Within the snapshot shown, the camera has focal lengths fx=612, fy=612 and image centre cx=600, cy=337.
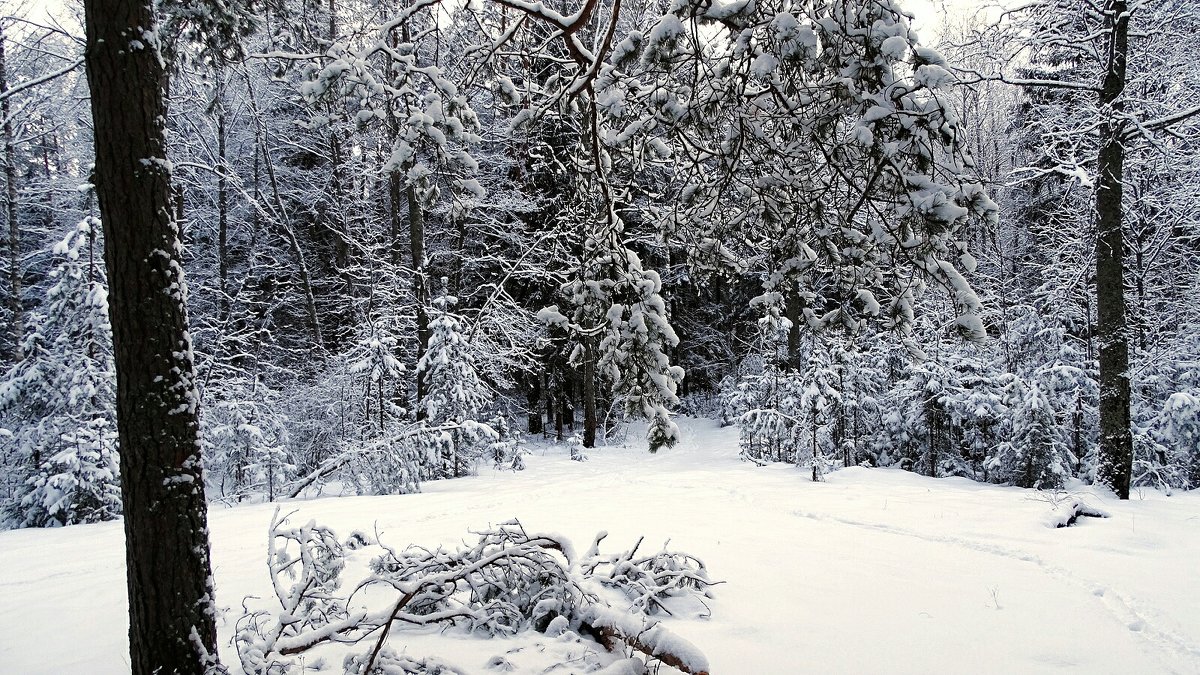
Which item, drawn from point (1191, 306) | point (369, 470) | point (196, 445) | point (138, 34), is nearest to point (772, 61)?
point (138, 34)

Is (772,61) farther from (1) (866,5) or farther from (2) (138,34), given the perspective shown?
(2) (138,34)

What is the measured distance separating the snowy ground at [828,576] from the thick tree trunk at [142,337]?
2.56 ft

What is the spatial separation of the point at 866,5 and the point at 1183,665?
365cm

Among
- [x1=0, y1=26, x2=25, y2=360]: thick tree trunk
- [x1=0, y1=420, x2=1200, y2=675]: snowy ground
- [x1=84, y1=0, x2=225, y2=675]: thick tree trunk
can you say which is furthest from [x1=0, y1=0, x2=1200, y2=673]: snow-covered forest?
[x1=0, y1=26, x2=25, y2=360]: thick tree trunk

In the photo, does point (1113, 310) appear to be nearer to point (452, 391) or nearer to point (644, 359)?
point (644, 359)

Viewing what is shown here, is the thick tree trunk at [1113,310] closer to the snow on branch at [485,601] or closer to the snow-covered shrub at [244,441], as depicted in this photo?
the snow on branch at [485,601]

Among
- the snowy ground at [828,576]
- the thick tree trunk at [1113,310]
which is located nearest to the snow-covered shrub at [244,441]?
the snowy ground at [828,576]

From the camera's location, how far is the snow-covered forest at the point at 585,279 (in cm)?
259

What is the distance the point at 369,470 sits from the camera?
10188 mm

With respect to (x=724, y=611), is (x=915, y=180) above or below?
above

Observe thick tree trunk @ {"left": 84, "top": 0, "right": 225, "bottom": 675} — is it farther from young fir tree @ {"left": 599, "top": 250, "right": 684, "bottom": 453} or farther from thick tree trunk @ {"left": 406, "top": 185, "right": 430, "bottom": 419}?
thick tree trunk @ {"left": 406, "top": 185, "right": 430, "bottom": 419}

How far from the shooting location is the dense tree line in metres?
2.56

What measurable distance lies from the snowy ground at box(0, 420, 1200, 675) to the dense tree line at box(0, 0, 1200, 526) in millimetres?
1421

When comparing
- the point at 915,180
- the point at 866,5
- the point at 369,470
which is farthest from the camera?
the point at 369,470
